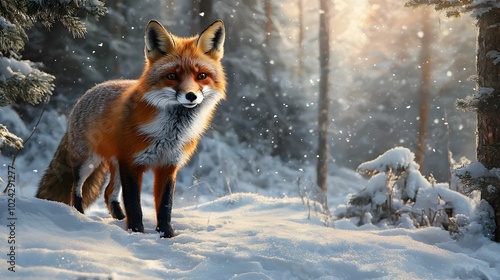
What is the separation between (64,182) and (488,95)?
5111 mm

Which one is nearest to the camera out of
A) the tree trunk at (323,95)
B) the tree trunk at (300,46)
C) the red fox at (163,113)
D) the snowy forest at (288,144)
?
the snowy forest at (288,144)

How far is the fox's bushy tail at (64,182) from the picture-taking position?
240 inches

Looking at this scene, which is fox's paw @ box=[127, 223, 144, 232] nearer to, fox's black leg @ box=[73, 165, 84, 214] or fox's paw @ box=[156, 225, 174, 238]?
fox's paw @ box=[156, 225, 174, 238]

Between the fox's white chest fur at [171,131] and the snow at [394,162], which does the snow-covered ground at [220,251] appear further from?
the snow at [394,162]

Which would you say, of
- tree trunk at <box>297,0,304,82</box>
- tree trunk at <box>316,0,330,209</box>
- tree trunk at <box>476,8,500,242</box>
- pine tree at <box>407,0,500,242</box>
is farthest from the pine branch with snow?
tree trunk at <box>297,0,304,82</box>

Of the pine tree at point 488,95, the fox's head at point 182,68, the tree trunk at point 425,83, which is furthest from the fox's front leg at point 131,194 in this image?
the tree trunk at point 425,83

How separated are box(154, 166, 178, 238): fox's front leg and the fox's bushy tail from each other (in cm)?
150

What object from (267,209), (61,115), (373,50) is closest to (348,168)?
(373,50)

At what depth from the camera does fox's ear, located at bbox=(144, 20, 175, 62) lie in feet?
15.4

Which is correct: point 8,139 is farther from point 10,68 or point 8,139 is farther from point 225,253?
point 225,253

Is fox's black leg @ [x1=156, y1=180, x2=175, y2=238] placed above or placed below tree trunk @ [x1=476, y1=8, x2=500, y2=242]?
below

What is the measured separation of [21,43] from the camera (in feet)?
16.7

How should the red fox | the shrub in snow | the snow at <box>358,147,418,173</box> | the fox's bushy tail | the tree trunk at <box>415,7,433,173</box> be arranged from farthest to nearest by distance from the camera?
the tree trunk at <box>415,7,433,173</box>, the snow at <box>358,147,418,173</box>, the shrub in snow, the fox's bushy tail, the red fox

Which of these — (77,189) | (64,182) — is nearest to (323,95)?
(64,182)
